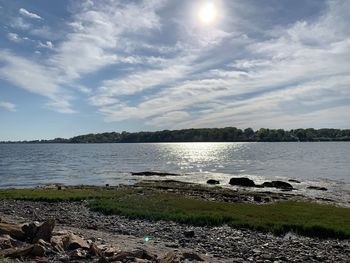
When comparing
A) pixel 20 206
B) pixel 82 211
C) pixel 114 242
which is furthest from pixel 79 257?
pixel 20 206

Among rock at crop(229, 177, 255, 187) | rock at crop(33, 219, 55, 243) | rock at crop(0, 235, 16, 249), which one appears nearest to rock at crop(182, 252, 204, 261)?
rock at crop(33, 219, 55, 243)

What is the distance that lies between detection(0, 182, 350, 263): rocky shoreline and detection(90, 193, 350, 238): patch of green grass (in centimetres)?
97

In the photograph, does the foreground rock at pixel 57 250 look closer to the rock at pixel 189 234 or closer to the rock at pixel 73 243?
the rock at pixel 73 243

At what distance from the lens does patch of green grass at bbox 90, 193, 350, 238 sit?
24219 mm

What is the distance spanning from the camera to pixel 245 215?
28.4 m

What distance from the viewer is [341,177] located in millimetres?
72938

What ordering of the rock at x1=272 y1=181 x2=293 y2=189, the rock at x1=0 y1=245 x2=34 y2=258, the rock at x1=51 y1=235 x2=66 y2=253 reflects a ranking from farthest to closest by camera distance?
1. the rock at x1=272 y1=181 x2=293 y2=189
2. the rock at x1=51 y1=235 x2=66 y2=253
3. the rock at x1=0 y1=245 x2=34 y2=258

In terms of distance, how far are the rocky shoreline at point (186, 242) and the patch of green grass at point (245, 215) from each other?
97 centimetres

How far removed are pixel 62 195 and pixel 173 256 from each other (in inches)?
1051

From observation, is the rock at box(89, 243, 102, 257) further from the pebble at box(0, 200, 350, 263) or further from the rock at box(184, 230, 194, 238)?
the rock at box(184, 230, 194, 238)

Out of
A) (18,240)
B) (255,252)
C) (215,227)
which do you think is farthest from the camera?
(215,227)

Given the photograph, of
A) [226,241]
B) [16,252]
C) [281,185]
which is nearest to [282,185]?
[281,185]

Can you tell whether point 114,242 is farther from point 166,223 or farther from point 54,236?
point 166,223

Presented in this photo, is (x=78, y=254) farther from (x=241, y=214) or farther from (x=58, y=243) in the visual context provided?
(x=241, y=214)
